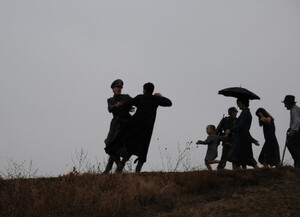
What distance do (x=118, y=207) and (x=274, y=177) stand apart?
3631 mm

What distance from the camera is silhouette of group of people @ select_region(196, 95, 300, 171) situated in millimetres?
7898

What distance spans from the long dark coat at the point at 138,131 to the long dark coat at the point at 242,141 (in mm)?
1884

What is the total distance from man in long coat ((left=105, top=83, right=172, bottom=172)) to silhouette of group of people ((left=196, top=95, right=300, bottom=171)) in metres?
1.70

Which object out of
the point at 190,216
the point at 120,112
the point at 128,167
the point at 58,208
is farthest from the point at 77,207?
the point at 120,112

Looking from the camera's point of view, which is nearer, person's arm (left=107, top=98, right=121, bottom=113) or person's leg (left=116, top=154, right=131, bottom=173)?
person's arm (left=107, top=98, right=121, bottom=113)

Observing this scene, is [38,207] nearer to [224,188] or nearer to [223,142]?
[224,188]

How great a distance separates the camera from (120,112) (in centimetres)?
764

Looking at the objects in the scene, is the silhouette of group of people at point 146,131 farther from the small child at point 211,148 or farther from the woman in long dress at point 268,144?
the small child at point 211,148

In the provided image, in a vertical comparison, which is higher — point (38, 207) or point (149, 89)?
point (149, 89)

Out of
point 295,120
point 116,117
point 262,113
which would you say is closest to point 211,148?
point 262,113

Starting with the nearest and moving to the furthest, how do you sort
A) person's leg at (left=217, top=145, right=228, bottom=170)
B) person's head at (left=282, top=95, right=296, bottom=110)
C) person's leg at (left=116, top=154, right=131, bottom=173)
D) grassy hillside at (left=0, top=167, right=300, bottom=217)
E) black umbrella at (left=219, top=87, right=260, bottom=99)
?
grassy hillside at (left=0, top=167, right=300, bottom=217)
person's leg at (left=116, top=154, right=131, bottom=173)
black umbrella at (left=219, top=87, right=260, bottom=99)
person's head at (left=282, top=95, right=296, bottom=110)
person's leg at (left=217, top=145, right=228, bottom=170)

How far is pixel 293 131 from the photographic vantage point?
845 centimetres

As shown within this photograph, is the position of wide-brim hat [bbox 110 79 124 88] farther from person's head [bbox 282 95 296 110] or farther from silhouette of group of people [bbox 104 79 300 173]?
person's head [bbox 282 95 296 110]

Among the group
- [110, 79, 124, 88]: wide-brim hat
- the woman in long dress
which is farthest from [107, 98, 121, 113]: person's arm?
the woman in long dress
